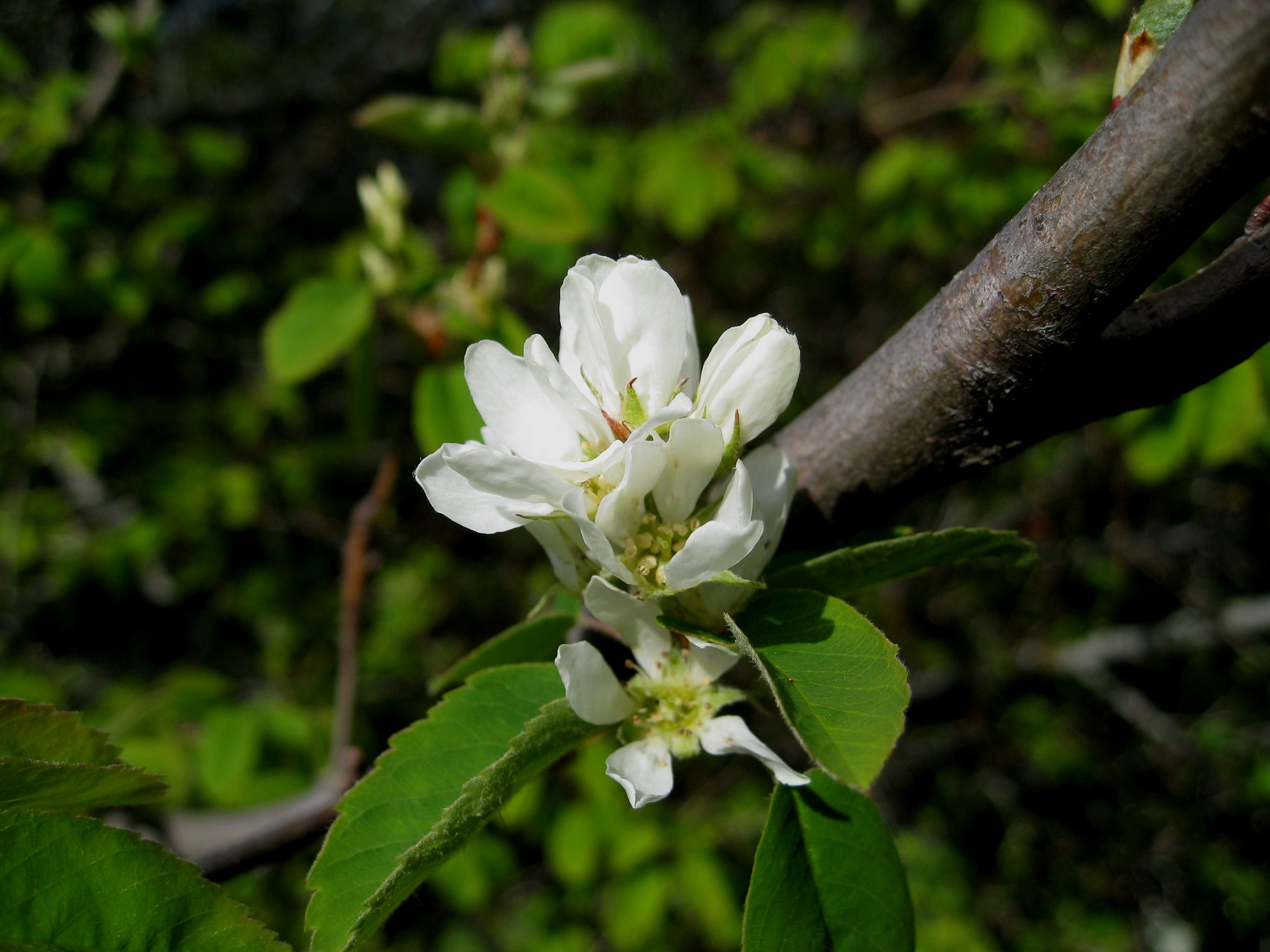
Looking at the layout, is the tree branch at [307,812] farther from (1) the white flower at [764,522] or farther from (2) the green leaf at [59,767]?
(1) the white flower at [764,522]

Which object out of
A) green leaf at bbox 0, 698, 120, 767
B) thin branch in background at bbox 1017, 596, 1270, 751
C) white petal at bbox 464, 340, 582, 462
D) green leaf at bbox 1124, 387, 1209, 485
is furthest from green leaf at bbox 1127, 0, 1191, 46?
thin branch in background at bbox 1017, 596, 1270, 751

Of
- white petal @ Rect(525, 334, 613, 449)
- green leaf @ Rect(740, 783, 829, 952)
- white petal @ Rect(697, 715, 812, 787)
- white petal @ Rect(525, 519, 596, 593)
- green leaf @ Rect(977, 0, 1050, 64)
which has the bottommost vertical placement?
green leaf @ Rect(740, 783, 829, 952)

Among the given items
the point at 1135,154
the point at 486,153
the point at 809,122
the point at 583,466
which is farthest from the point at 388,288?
the point at 809,122

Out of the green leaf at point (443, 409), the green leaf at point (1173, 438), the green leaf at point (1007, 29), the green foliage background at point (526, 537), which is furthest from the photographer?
the green leaf at point (1007, 29)

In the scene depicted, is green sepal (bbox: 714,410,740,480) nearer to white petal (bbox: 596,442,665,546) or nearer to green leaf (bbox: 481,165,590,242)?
white petal (bbox: 596,442,665,546)

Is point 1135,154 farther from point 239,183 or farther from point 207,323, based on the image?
point 239,183


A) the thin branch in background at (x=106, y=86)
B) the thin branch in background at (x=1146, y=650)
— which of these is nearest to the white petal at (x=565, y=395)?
the thin branch in background at (x=106, y=86)
